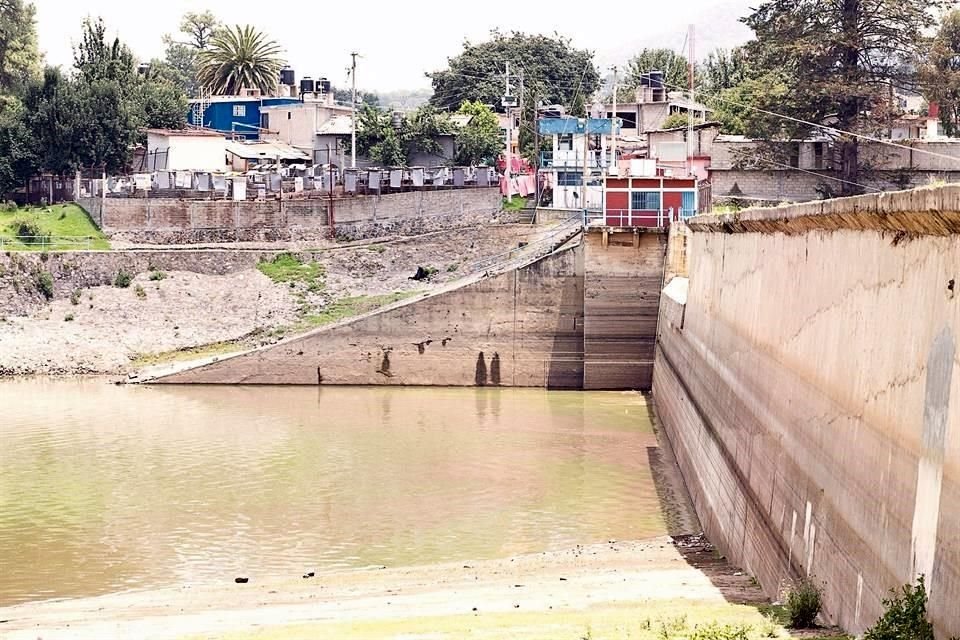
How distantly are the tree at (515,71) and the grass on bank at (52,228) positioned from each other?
155 ft

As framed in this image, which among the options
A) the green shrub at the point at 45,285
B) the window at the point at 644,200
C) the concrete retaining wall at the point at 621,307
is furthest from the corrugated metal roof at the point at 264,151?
the concrete retaining wall at the point at 621,307

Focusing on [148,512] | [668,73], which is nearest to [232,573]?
[148,512]

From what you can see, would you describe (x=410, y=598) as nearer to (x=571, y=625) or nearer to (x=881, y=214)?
Answer: (x=571, y=625)

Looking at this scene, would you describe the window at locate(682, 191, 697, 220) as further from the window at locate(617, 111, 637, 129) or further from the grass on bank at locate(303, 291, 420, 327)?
the window at locate(617, 111, 637, 129)

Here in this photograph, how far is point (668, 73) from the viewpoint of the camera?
113 m

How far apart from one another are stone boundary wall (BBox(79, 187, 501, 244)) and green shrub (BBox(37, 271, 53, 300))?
738 centimetres

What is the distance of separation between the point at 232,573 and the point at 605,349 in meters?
24.7

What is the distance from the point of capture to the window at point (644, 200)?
53.0 meters

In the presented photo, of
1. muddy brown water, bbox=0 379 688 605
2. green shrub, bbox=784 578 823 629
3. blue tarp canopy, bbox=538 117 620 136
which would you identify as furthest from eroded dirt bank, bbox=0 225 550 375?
green shrub, bbox=784 578 823 629

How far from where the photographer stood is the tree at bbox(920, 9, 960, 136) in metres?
61.8

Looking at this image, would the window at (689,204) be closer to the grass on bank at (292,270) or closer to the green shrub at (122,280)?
the grass on bank at (292,270)

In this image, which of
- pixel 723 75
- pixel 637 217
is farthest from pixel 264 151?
pixel 723 75

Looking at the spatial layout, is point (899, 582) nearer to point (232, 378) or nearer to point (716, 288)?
point (716, 288)

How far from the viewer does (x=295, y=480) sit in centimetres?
3312
